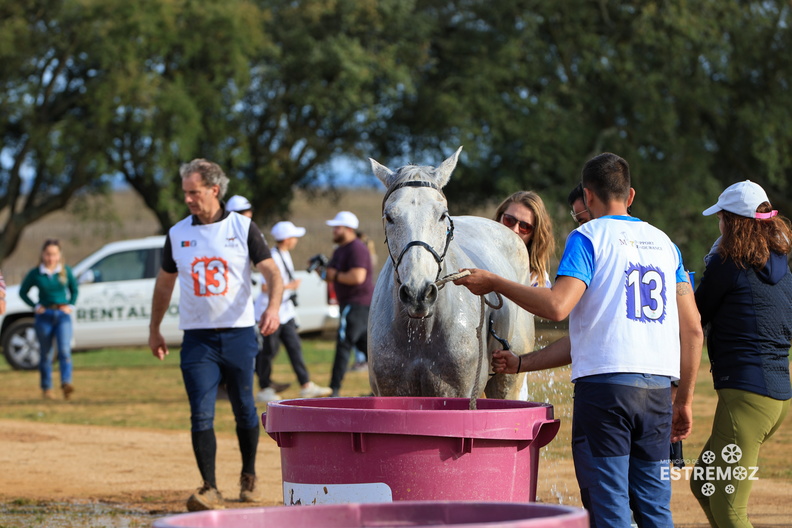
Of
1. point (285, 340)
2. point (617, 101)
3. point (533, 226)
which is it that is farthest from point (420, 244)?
point (617, 101)

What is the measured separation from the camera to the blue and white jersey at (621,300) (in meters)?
4.05

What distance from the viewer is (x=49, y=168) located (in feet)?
83.2

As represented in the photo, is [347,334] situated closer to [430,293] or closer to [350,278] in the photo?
[350,278]

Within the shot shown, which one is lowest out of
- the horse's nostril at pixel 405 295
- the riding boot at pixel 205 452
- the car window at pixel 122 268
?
the riding boot at pixel 205 452

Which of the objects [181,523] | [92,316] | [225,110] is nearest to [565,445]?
[181,523]

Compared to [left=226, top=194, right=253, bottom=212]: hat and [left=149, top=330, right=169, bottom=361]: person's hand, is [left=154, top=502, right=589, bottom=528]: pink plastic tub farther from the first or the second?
[left=226, top=194, right=253, bottom=212]: hat

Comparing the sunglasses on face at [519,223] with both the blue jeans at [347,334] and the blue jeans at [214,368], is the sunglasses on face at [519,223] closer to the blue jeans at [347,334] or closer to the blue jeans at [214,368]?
the blue jeans at [214,368]

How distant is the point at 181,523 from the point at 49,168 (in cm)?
2433

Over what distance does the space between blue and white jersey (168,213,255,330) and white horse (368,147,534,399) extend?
1.59 metres

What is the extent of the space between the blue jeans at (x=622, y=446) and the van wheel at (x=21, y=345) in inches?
632

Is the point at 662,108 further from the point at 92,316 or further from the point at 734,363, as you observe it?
the point at 734,363

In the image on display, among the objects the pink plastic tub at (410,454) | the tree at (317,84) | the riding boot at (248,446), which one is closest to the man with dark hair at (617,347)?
the pink plastic tub at (410,454)

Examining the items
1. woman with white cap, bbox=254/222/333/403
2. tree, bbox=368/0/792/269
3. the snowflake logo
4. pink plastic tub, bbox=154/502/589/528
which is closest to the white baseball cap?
the snowflake logo

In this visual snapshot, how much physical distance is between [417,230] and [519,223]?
2.81 metres
